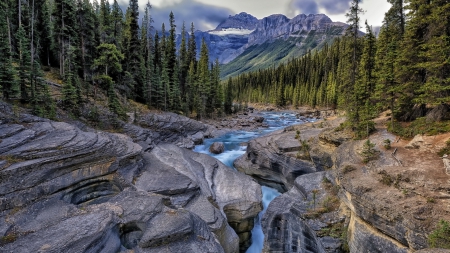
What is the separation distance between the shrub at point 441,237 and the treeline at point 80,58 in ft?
79.4

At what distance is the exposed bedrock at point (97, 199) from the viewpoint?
842 cm

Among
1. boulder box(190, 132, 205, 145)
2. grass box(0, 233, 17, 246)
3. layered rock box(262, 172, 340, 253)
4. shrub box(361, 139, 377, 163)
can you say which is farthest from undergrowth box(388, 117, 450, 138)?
boulder box(190, 132, 205, 145)

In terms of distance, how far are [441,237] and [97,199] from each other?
1438cm

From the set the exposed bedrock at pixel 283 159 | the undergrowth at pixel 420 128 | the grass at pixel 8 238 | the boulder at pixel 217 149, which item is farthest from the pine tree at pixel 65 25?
the undergrowth at pixel 420 128

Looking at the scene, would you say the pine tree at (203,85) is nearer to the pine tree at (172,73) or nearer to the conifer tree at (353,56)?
the pine tree at (172,73)

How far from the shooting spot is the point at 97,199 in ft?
38.5

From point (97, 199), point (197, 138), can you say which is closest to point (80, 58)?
point (197, 138)

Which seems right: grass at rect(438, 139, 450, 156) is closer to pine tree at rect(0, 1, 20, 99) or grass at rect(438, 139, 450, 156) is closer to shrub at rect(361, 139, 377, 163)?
shrub at rect(361, 139, 377, 163)

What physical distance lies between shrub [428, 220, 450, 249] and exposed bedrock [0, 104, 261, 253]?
780 cm

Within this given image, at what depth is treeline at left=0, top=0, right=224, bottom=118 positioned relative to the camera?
19.7 metres

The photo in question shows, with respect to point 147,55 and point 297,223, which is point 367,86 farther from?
point 147,55

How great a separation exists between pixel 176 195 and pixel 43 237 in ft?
22.2

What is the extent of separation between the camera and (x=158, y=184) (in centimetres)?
1411

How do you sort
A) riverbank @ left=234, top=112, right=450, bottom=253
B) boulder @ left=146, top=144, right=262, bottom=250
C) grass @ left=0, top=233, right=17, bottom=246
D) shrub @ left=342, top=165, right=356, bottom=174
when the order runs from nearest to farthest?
1. grass @ left=0, top=233, right=17, bottom=246
2. riverbank @ left=234, top=112, right=450, bottom=253
3. shrub @ left=342, top=165, right=356, bottom=174
4. boulder @ left=146, top=144, right=262, bottom=250
